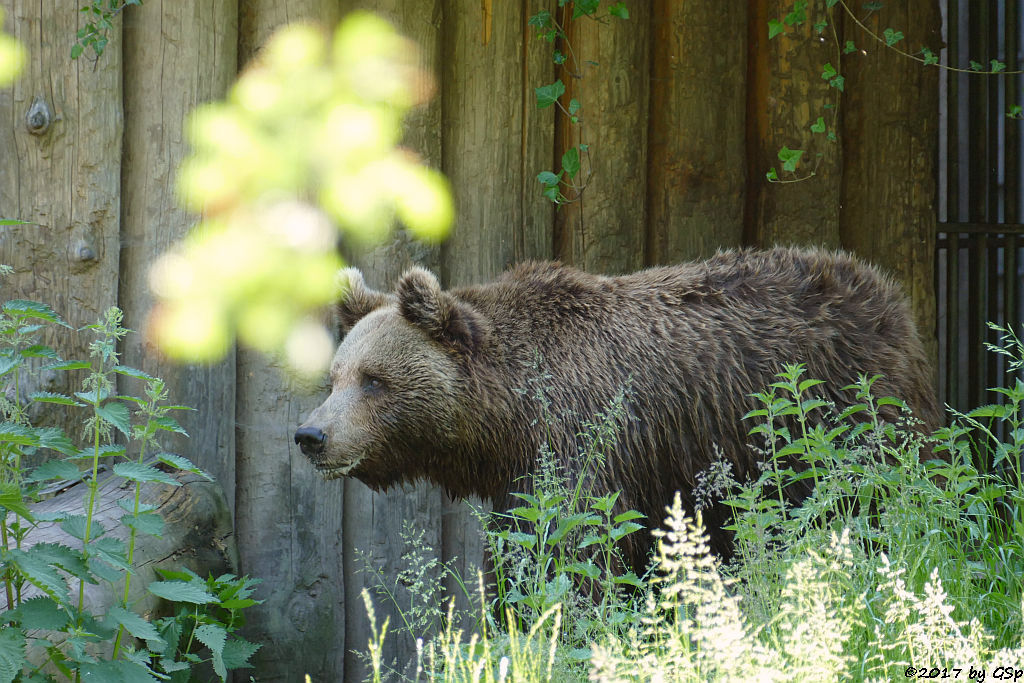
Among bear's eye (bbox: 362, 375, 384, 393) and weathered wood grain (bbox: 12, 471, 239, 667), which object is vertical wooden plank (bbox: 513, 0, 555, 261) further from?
weathered wood grain (bbox: 12, 471, 239, 667)

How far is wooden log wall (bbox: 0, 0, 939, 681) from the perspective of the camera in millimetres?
4480

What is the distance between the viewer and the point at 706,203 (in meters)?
5.19

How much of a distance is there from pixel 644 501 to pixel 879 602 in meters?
1.53

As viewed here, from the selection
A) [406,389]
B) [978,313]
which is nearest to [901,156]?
[978,313]

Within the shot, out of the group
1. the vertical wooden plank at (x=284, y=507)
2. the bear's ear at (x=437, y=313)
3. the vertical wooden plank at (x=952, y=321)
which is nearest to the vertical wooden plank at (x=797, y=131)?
the vertical wooden plank at (x=952, y=321)

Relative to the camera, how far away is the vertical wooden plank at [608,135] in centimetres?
507

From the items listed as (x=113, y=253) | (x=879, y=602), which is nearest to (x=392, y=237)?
(x=113, y=253)

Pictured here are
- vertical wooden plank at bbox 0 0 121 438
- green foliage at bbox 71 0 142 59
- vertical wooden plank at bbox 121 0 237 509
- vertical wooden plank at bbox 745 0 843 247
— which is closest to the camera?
green foliage at bbox 71 0 142 59

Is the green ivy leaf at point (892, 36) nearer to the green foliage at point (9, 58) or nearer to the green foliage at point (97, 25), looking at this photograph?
the green foliage at point (97, 25)

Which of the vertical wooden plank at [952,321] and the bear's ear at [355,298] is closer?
the bear's ear at [355,298]

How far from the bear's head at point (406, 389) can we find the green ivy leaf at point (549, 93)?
46.6 inches

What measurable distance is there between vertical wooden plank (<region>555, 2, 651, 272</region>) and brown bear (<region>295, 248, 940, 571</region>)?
23.4 inches

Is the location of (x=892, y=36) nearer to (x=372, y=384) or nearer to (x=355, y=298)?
(x=355, y=298)

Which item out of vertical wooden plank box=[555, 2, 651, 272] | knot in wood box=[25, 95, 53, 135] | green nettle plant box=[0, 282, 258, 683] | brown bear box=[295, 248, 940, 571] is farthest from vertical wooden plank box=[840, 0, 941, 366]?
knot in wood box=[25, 95, 53, 135]
